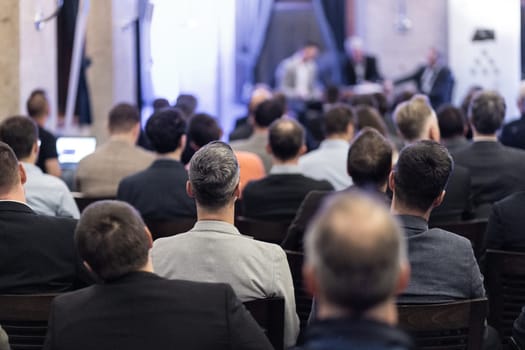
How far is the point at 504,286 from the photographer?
3.58 metres

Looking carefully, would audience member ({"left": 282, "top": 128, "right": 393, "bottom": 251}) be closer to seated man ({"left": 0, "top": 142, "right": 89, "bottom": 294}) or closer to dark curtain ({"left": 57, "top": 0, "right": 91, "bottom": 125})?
seated man ({"left": 0, "top": 142, "right": 89, "bottom": 294})

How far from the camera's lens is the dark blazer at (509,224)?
3953mm

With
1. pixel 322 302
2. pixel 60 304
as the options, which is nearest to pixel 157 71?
pixel 60 304

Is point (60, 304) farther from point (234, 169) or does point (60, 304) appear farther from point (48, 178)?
point (48, 178)

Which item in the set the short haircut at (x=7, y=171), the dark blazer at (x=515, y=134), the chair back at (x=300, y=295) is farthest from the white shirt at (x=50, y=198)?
the dark blazer at (x=515, y=134)

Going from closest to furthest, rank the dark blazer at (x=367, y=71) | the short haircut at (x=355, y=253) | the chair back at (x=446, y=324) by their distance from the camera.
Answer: the short haircut at (x=355, y=253) < the chair back at (x=446, y=324) < the dark blazer at (x=367, y=71)

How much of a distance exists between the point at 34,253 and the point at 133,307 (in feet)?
3.49

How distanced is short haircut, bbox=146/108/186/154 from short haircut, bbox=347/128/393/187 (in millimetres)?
1422

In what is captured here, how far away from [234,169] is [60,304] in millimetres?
891

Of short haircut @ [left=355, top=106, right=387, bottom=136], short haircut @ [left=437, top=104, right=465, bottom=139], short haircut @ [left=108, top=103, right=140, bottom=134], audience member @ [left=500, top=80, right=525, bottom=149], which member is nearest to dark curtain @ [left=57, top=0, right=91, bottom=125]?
short haircut @ [left=108, top=103, right=140, bottom=134]

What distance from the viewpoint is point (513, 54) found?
1347 centimetres

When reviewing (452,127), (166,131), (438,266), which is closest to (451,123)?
(452,127)

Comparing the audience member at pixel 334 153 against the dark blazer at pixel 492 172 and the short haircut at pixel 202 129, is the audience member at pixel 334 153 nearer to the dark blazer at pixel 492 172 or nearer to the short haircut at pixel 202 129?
the short haircut at pixel 202 129

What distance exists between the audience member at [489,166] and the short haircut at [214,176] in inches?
90.3
